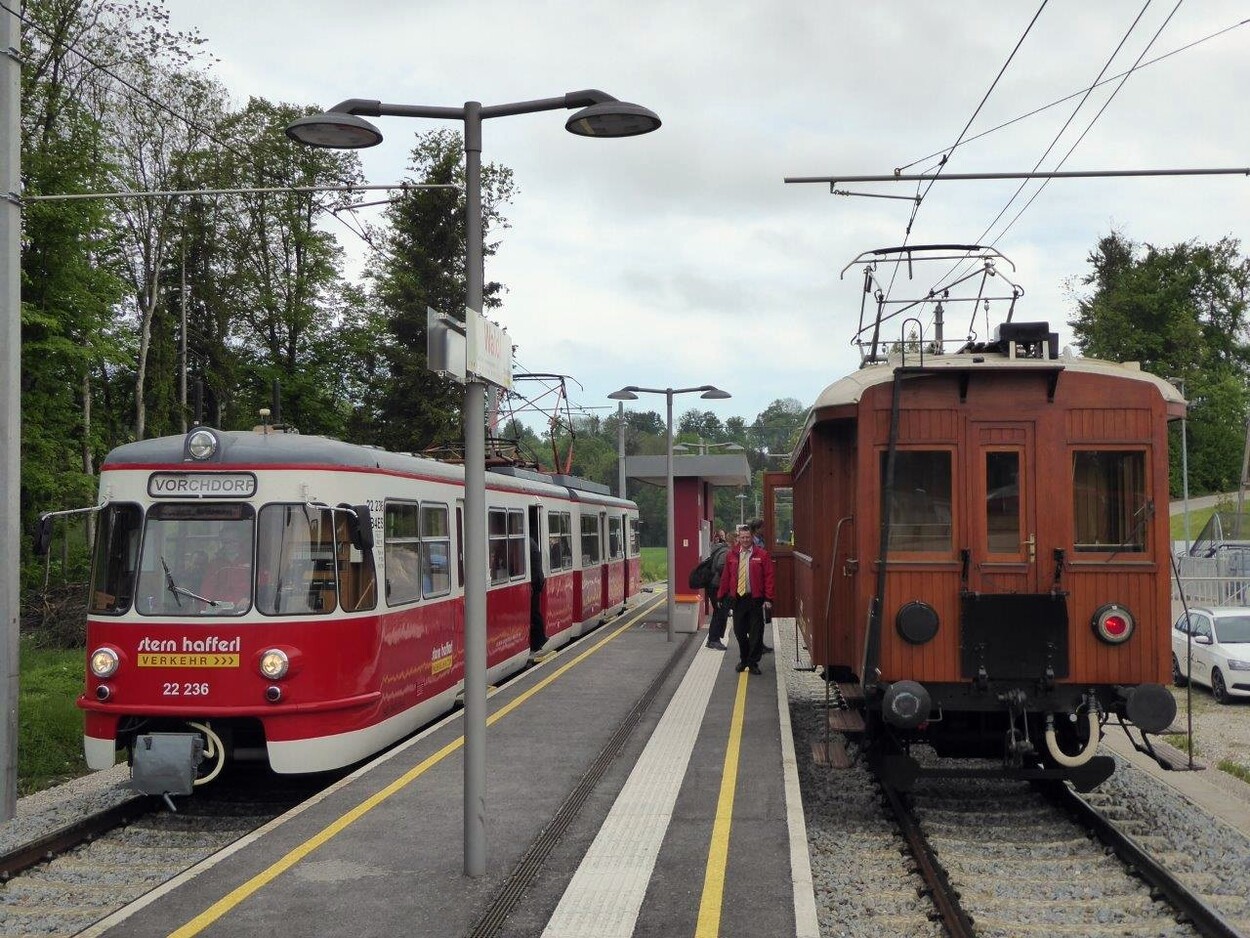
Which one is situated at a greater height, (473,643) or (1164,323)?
Result: (1164,323)

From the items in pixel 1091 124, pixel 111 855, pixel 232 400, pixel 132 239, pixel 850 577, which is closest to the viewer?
pixel 111 855

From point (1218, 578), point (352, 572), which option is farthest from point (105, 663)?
point (1218, 578)

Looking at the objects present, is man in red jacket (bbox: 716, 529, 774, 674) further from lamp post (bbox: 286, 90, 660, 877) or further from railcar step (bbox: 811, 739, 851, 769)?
lamp post (bbox: 286, 90, 660, 877)

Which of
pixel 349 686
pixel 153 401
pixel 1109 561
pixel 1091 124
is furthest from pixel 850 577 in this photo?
pixel 153 401

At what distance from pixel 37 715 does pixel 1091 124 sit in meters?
14.3

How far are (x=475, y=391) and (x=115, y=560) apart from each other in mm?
4088

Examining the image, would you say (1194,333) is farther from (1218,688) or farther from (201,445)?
(201,445)

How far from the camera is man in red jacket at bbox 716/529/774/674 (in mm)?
15094

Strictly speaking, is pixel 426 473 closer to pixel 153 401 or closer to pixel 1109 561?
pixel 1109 561

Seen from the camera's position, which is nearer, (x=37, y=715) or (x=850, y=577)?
(x=850, y=577)

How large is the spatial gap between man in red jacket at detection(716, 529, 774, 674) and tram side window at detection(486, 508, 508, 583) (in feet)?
9.45

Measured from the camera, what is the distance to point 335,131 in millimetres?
7320

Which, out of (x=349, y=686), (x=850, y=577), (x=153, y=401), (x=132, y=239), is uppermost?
(x=132, y=239)

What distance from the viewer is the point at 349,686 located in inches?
386
